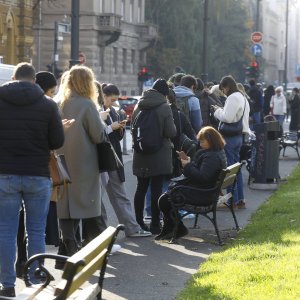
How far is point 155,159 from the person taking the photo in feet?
37.2

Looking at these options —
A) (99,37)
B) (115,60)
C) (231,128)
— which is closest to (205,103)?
(231,128)

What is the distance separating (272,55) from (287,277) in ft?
481

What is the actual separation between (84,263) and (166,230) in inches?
243

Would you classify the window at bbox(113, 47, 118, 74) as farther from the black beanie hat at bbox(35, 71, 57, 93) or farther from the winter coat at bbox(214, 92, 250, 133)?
the black beanie hat at bbox(35, 71, 57, 93)

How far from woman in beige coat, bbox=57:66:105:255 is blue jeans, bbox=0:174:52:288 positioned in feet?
4.36

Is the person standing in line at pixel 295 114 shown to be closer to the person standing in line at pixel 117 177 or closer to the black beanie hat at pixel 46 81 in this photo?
the person standing in line at pixel 117 177

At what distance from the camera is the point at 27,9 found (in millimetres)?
52219

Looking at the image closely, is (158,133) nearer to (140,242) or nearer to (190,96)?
(140,242)

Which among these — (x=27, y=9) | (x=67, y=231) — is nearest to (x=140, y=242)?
(x=67, y=231)

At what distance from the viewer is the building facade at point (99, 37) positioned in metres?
63.9

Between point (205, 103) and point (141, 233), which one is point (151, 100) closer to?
point (141, 233)

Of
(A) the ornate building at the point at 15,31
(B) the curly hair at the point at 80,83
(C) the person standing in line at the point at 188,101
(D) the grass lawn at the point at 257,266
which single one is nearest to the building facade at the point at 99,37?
(A) the ornate building at the point at 15,31

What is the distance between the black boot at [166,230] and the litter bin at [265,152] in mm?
6432

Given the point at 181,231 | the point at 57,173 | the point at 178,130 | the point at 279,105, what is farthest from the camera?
the point at 279,105
